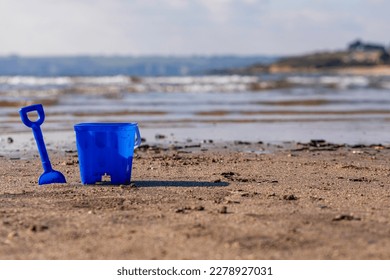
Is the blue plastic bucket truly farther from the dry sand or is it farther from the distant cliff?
the distant cliff

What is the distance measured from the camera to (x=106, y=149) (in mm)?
9344

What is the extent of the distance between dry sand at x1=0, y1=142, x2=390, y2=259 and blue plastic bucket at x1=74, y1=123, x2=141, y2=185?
0.59 ft

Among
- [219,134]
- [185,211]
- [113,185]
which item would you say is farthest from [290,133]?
[185,211]

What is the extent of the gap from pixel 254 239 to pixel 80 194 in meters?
2.92

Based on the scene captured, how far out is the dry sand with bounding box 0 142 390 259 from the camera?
618cm

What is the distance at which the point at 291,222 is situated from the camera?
7.11 m

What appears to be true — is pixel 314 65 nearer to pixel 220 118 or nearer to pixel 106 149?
pixel 220 118

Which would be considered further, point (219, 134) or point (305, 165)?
point (219, 134)

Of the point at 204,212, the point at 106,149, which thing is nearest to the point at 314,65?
the point at 106,149

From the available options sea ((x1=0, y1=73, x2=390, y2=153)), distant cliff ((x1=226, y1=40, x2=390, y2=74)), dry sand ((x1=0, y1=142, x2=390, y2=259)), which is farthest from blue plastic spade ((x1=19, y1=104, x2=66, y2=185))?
distant cliff ((x1=226, y1=40, x2=390, y2=74))

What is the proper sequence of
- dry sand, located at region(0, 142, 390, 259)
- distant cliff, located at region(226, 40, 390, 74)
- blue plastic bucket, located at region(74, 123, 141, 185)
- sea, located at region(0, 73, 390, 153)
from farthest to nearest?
1. distant cliff, located at region(226, 40, 390, 74)
2. sea, located at region(0, 73, 390, 153)
3. blue plastic bucket, located at region(74, 123, 141, 185)
4. dry sand, located at region(0, 142, 390, 259)

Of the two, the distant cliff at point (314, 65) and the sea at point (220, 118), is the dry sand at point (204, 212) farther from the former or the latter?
the distant cliff at point (314, 65)

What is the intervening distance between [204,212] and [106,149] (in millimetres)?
2202
